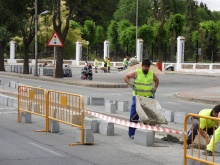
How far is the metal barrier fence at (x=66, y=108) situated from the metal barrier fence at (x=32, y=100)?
36 centimetres

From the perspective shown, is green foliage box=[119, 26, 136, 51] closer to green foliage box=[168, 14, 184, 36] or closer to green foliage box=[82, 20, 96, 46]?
green foliage box=[168, 14, 184, 36]

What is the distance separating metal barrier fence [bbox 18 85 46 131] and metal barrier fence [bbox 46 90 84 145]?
0.36 m

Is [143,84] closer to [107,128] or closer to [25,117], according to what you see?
[107,128]

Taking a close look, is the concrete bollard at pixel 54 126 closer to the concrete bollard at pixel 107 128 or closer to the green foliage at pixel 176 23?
the concrete bollard at pixel 107 128

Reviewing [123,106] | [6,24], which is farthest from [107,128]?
[6,24]

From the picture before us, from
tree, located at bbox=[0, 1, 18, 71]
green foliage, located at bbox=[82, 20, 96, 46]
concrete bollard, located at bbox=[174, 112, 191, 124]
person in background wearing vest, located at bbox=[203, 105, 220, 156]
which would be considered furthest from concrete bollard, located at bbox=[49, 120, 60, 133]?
green foliage, located at bbox=[82, 20, 96, 46]

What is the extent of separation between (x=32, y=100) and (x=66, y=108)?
2.21 meters

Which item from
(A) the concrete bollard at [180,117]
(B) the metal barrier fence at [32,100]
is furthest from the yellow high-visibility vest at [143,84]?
(A) the concrete bollard at [180,117]

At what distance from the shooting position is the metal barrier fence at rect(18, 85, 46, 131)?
13.3 metres

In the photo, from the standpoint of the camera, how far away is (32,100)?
1383 centimetres

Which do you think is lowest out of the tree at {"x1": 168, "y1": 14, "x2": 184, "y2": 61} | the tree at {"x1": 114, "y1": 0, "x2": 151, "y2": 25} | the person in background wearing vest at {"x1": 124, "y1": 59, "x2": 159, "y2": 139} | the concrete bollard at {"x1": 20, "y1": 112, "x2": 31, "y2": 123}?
the concrete bollard at {"x1": 20, "y1": 112, "x2": 31, "y2": 123}

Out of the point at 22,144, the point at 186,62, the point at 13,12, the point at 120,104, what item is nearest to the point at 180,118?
the point at 120,104

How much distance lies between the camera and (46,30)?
70500 millimetres

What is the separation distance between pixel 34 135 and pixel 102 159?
3.04 metres
